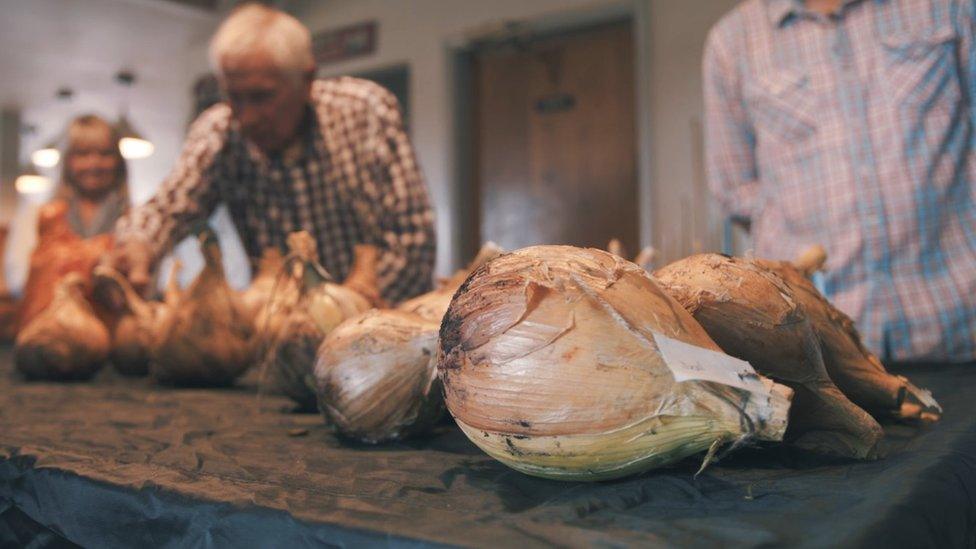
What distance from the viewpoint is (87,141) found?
2531 millimetres

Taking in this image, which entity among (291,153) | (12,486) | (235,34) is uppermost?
(235,34)

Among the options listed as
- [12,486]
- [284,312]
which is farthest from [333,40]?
[12,486]

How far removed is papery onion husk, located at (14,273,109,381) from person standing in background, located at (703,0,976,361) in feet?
4.47

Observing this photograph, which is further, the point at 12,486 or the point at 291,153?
the point at 291,153

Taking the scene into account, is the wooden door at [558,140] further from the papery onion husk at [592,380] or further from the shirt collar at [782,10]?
the papery onion husk at [592,380]

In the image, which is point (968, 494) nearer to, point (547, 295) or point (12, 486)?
point (547, 295)

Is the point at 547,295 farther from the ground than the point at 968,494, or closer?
farther from the ground

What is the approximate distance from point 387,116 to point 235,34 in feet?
1.29

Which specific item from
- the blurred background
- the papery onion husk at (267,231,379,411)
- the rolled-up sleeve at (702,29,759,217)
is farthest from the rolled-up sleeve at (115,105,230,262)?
the blurred background

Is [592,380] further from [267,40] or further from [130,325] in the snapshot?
[267,40]

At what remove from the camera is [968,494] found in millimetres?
532

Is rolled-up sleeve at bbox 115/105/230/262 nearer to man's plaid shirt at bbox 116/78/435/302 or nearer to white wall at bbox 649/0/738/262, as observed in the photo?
man's plaid shirt at bbox 116/78/435/302

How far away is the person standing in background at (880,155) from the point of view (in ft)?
4.64

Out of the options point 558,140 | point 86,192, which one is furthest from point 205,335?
point 558,140
